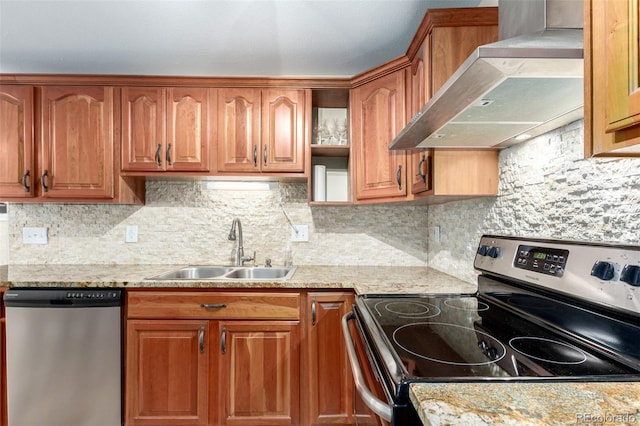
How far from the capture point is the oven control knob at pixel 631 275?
84cm

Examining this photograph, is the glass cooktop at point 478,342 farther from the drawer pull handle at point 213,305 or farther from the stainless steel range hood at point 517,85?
the drawer pull handle at point 213,305

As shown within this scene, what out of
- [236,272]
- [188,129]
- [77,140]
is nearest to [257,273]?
[236,272]

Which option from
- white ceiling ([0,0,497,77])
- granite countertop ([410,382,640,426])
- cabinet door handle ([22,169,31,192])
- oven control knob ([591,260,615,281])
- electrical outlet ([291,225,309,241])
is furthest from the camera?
electrical outlet ([291,225,309,241])

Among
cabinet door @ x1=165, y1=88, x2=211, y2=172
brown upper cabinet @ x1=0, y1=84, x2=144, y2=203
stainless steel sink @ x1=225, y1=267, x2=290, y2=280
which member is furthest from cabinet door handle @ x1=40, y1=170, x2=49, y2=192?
stainless steel sink @ x1=225, y1=267, x2=290, y2=280

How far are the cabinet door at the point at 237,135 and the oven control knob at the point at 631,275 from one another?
72.6 inches

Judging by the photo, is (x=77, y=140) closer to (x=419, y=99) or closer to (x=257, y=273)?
(x=257, y=273)

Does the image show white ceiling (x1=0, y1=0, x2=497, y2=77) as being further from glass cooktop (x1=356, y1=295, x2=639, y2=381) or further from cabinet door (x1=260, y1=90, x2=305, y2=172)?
glass cooktop (x1=356, y1=295, x2=639, y2=381)

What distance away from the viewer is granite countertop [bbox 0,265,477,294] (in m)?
1.75

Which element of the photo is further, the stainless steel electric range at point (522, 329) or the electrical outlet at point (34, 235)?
the electrical outlet at point (34, 235)

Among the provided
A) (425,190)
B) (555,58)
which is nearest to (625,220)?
(555,58)

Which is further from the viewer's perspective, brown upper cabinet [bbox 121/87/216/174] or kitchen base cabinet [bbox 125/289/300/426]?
brown upper cabinet [bbox 121/87/216/174]

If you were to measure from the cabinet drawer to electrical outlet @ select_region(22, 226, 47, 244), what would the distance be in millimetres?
1169

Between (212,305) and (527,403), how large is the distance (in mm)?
1574

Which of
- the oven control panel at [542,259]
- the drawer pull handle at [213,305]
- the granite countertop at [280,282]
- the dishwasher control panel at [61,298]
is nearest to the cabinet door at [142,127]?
the granite countertop at [280,282]
